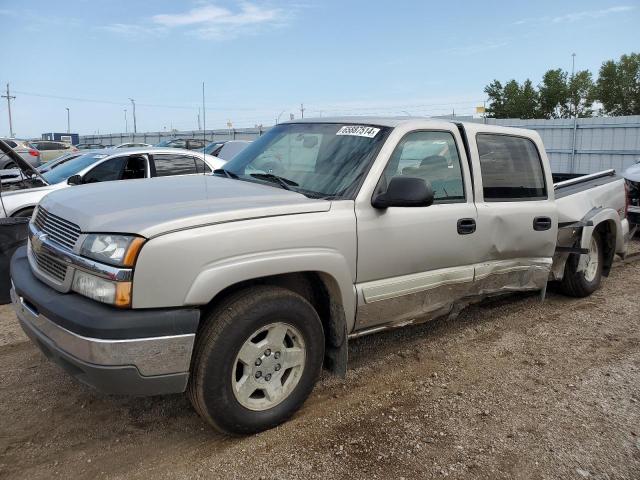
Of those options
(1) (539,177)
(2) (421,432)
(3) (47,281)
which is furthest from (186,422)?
(1) (539,177)

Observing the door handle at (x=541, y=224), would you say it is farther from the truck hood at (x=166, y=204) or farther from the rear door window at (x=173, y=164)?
the rear door window at (x=173, y=164)

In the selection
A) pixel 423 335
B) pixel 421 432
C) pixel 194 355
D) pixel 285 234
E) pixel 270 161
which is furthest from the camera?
pixel 423 335

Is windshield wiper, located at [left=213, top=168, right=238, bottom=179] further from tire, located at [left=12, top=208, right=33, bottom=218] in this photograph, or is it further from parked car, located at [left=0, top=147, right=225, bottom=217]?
parked car, located at [left=0, top=147, right=225, bottom=217]

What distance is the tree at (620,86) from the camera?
4441cm

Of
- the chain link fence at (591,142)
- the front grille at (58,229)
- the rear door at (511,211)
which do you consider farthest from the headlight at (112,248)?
the chain link fence at (591,142)

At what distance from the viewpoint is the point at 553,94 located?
153 ft

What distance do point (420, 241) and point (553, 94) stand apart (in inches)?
1925

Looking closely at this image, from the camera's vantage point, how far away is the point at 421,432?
10.5 ft

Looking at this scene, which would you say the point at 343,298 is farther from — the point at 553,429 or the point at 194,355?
the point at 553,429

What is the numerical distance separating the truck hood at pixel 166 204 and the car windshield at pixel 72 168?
4.89m

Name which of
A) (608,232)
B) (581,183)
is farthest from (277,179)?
(608,232)

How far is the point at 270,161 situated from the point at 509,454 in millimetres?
2496

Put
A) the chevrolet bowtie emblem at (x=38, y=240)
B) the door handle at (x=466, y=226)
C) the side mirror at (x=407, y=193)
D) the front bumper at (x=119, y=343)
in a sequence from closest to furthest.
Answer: the front bumper at (x=119, y=343) < the chevrolet bowtie emblem at (x=38, y=240) < the side mirror at (x=407, y=193) < the door handle at (x=466, y=226)

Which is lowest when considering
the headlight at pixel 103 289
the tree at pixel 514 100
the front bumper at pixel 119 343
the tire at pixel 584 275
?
the tire at pixel 584 275
